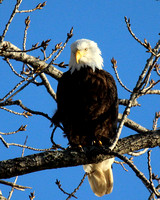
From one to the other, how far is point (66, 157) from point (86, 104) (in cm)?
92

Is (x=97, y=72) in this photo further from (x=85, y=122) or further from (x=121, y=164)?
(x=121, y=164)

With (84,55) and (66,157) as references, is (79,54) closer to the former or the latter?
(84,55)

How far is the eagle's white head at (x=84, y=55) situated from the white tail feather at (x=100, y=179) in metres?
1.44

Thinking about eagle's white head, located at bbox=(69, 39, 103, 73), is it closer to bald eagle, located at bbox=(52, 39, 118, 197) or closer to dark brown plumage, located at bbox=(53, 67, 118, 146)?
bald eagle, located at bbox=(52, 39, 118, 197)

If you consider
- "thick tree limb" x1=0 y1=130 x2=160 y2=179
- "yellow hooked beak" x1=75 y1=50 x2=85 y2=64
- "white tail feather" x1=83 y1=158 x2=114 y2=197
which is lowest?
"thick tree limb" x1=0 y1=130 x2=160 y2=179

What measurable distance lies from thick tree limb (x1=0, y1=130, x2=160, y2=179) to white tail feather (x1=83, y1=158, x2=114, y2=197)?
1598 millimetres

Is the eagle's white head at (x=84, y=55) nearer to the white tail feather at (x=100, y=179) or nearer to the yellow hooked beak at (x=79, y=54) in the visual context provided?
the yellow hooked beak at (x=79, y=54)

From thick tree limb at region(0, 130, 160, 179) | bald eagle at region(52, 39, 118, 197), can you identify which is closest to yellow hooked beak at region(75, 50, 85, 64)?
bald eagle at region(52, 39, 118, 197)

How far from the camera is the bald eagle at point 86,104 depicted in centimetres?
411

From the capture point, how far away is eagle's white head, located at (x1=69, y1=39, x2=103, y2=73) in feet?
14.7

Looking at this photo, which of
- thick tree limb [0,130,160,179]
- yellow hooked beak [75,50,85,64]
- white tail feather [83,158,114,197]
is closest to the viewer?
thick tree limb [0,130,160,179]

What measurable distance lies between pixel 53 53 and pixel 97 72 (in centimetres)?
103

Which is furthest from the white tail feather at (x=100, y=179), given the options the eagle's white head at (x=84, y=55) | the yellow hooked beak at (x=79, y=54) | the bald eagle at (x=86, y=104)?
the yellow hooked beak at (x=79, y=54)

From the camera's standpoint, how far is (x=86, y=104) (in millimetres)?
4094
